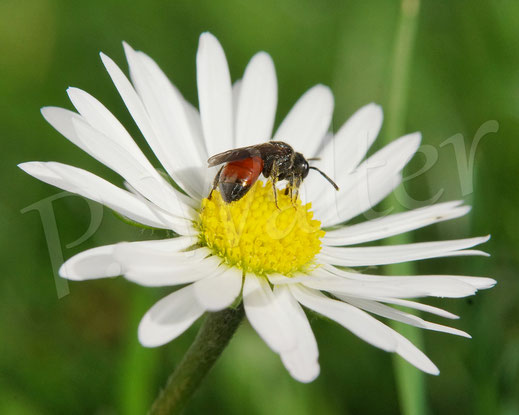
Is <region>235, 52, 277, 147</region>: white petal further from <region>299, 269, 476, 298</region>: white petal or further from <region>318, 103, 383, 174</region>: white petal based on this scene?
<region>299, 269, 476, 298</region>: white petal

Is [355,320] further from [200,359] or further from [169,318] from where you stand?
[200,359]

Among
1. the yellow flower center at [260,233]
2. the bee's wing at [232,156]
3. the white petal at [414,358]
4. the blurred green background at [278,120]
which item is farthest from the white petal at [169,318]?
the blurred green background at [278,120]

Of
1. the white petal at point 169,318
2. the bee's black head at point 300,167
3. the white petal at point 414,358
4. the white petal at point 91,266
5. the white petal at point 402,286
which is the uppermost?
the bee's black head at point 300,167

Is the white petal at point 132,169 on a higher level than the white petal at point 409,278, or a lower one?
higher

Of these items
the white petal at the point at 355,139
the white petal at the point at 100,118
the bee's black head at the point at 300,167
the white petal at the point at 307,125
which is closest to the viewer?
the white petal at the point at 100,118

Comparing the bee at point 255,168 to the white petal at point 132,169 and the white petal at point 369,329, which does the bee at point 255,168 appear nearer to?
the white petal at point 132,169

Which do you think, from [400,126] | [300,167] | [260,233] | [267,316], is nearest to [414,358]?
[267,316]

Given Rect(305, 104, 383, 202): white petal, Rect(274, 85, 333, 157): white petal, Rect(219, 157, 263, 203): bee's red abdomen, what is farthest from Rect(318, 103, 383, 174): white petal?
Rect(219, 157, 263, 203): bee's red abdomen
